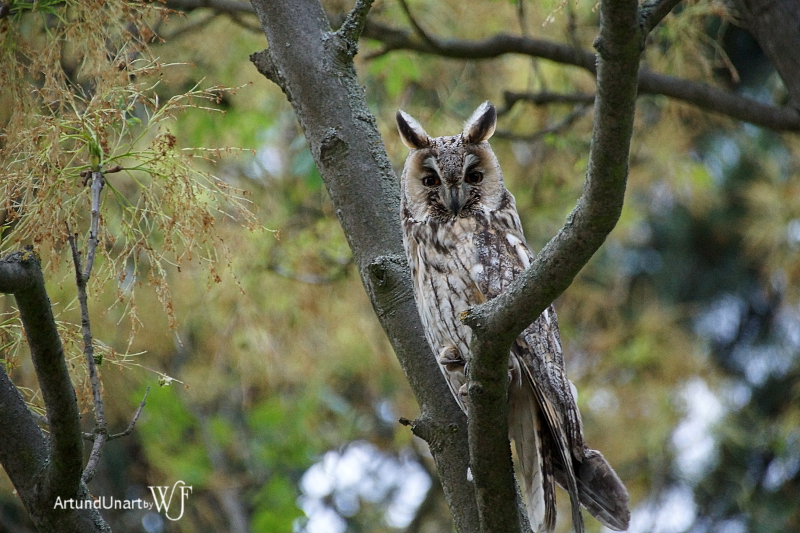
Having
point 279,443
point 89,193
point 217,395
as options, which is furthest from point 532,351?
point 217,395

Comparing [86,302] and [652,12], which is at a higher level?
[652,12]

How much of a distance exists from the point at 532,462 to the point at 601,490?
0.23m

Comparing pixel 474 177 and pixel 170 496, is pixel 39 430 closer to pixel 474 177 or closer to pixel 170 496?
pixel 474 177

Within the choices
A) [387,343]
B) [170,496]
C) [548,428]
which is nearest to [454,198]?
[548,428]

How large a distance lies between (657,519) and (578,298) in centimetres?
168

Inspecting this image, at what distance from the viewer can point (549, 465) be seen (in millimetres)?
2213

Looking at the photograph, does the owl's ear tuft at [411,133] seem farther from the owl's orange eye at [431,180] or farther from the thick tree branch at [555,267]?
the thick tree branch at [555,267]

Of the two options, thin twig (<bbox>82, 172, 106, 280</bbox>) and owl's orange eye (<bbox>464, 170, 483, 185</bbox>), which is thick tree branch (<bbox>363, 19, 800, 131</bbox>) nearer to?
owl's orange eye (<bbox>464, 170, 483, 185</bbox>)

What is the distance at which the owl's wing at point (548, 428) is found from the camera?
2.08m

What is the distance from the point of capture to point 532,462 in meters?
2.28

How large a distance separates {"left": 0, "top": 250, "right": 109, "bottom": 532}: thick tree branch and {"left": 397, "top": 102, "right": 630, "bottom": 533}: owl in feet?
3.02

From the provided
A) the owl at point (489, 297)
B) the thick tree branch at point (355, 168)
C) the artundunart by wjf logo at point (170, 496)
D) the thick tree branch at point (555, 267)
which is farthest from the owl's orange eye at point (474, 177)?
the artundunart by wjf logo at point (170, 496)

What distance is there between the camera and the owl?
2143 mm

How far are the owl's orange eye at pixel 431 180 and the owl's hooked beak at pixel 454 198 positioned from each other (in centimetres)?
8
